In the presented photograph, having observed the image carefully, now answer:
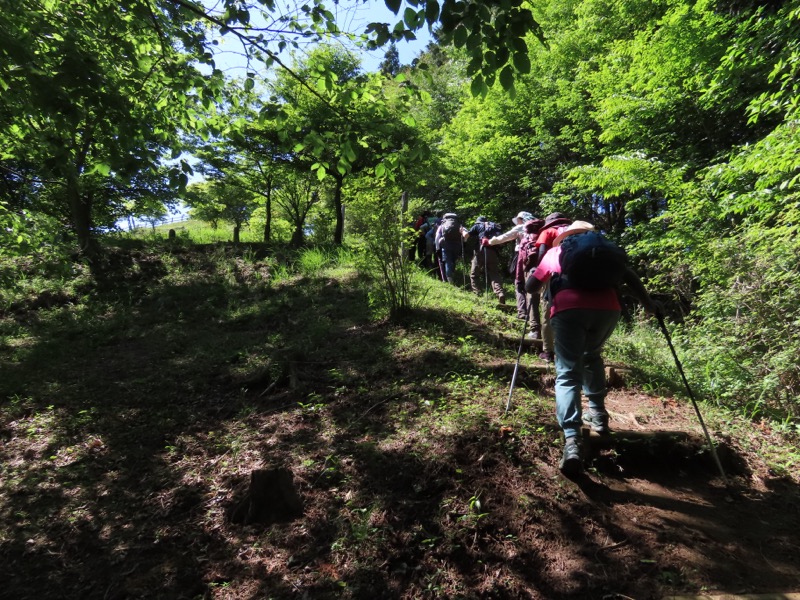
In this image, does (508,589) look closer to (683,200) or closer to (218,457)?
(218,457)

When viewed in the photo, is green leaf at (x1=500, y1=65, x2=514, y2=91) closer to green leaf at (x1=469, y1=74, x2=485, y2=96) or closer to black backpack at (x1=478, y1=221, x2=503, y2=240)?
green leaf at (x1=469, y1=74, x2=485, y2=96)

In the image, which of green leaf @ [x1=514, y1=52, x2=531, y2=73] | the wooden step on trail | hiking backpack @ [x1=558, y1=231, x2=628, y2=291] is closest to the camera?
the wooden step on trail

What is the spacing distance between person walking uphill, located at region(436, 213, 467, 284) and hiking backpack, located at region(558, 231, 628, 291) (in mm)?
5981

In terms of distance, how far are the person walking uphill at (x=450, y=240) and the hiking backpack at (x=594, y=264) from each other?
5.98 metres

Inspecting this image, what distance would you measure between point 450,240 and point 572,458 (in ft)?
22.6

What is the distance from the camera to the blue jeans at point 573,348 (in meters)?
2.93

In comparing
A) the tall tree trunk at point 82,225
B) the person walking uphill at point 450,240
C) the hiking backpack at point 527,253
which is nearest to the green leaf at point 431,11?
the hiking backpack at point 527,253

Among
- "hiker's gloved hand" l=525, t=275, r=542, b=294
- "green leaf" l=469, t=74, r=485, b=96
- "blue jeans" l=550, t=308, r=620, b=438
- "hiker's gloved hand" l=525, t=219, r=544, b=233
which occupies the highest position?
"green leaf" l=469, t=74, r=485, b=96

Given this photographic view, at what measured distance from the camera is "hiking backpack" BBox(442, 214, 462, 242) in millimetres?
9039

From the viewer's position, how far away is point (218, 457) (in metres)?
3.79

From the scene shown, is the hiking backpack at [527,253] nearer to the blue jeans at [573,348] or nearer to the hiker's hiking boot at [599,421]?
the blue jeans at [573,348]

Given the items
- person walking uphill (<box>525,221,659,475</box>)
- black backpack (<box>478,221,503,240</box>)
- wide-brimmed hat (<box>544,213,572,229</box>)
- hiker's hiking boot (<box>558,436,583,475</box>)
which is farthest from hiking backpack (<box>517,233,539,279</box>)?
hiker's hiking boot (<box>558,436,583,475</box>)

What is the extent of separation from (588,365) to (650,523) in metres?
1.20

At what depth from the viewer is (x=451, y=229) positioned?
9.07m
